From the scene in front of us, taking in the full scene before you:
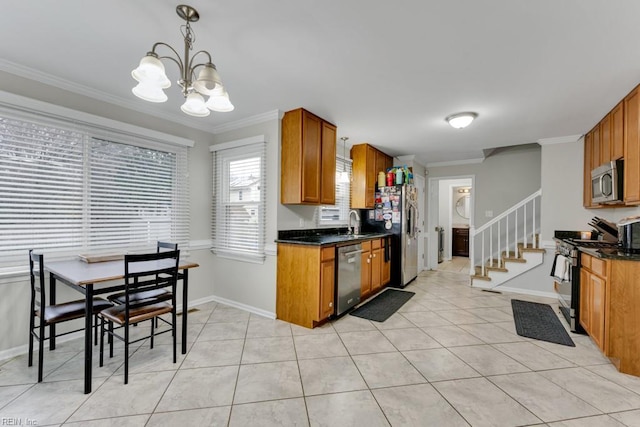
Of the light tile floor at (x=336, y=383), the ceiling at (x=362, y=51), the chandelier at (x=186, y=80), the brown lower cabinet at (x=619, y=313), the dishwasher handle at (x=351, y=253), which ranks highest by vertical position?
the ceiling at (x=362, y=51)

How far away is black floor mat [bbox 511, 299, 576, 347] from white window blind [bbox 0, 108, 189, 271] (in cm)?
408

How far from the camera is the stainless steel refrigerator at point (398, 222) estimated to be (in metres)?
4.62

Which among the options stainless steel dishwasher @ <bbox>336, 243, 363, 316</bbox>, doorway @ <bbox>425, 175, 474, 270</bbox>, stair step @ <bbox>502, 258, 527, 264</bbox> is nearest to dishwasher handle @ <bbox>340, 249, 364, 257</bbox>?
stainless steel dishwasher @ <bbox>336, 243, 363, 316</bbox>

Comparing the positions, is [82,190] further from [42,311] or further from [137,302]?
[137,302]

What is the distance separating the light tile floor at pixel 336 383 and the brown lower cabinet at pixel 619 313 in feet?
0.43

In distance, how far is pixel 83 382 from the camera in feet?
6.60

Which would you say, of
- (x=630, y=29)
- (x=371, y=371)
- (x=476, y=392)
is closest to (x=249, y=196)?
(x=371, y=371)

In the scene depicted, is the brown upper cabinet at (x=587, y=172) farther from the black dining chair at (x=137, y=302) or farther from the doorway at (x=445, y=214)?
the black dining chair at (x=137, y=302)

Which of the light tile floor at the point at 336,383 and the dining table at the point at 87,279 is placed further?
the dining table at the point at 87,279

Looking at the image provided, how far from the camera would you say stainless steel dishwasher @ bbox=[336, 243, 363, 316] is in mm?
3219

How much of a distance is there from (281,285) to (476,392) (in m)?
2.04

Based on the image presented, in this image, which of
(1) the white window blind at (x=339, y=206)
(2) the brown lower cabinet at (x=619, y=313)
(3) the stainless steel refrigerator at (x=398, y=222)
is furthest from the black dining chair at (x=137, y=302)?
(2) the brown lower cabinet at (x=619, y=313)

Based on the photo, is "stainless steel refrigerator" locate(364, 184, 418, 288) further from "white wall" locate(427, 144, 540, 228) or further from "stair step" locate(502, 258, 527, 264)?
"white wall" locate(427, 144, 540, 228)

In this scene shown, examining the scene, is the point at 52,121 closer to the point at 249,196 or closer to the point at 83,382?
the point at 249,196
